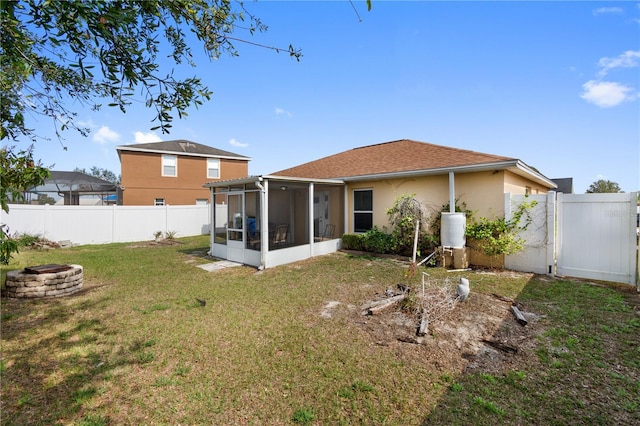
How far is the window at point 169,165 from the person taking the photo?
20484mm

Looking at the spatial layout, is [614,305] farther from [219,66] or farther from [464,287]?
[219,66]

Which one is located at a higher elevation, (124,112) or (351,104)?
(351,104)

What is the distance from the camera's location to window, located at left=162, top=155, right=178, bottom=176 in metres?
20.5

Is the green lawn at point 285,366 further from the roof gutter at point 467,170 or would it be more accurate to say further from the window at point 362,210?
the window at point 362,210

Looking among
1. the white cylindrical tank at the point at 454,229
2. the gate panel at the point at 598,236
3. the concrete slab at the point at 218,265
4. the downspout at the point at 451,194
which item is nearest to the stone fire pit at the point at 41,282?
the concrete slab at the point at 218,265

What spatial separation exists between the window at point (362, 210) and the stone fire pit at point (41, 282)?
9.07 m

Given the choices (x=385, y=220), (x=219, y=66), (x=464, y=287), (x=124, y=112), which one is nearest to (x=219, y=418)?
(x=124, y=112)

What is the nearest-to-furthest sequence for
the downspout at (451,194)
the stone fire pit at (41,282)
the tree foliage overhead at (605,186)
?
the stone fire pit at (41,282), the downspout at (451,194), the tree foliage overhead at (605,186)

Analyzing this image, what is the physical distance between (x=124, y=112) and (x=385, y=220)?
906cm

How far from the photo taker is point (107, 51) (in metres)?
2.70

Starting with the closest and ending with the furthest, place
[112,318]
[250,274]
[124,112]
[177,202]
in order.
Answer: [124,112] → [112,318] → [250,274] → [177,202]

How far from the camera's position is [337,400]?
2680 millimetres

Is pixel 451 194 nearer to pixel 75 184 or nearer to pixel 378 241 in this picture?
pixel 378 241

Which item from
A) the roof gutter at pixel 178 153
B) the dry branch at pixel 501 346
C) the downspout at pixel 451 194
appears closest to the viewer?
the dry branch at pixel 501 346
